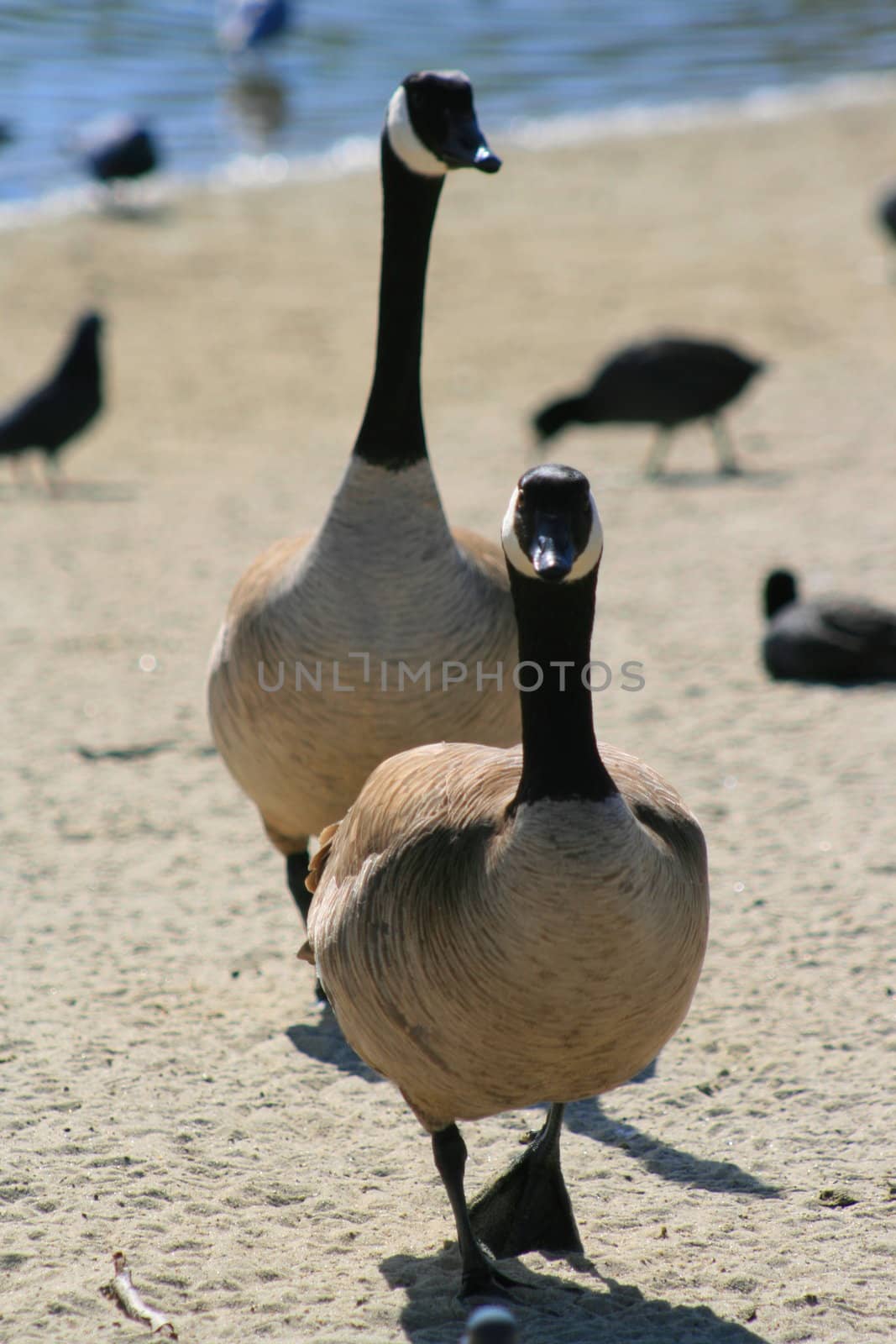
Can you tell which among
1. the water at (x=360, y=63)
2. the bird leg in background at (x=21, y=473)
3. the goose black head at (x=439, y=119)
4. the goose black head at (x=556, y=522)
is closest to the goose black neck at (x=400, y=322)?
the goose black head at (x=439, y=119)

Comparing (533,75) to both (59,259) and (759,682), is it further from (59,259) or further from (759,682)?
(759,682)

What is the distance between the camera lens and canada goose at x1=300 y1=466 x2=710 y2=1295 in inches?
119

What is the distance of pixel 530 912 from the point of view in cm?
301

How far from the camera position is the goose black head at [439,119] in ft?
14.8

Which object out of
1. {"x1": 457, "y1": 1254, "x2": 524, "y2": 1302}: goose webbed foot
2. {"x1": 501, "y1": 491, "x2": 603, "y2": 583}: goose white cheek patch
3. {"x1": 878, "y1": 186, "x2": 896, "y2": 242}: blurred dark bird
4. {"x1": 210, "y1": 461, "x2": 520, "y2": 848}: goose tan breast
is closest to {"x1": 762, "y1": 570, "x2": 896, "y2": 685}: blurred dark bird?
{"x1": 210, "y1": 461, "x2": 520, "y2": 848}: goose tan breast

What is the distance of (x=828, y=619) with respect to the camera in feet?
24.2

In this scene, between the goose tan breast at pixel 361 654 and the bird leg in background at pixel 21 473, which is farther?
the bird leg in background at pixel 21 473

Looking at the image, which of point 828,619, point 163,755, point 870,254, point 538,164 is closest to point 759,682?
point 828,619

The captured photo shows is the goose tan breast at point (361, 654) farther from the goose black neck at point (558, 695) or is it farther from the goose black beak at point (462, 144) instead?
the goose black neck at point (558, 695)

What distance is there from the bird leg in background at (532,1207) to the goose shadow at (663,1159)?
37 centimetres

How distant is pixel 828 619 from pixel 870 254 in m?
11.1

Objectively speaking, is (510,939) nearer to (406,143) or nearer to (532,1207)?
(532,1207)

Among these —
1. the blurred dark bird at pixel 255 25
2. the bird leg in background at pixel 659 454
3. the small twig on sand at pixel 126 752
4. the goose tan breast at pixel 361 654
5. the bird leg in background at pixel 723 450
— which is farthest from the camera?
the blurred dark bird at pixel 255 25

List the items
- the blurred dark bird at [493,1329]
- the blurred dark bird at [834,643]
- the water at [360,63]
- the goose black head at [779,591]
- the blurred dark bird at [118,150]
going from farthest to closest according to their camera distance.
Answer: the water at [360,63]
the blurred dark bird at [118,150]
the goose black head at [779,591]
the blurred dark bird at [834,643]
the blurred dark bird at [493,1329]
